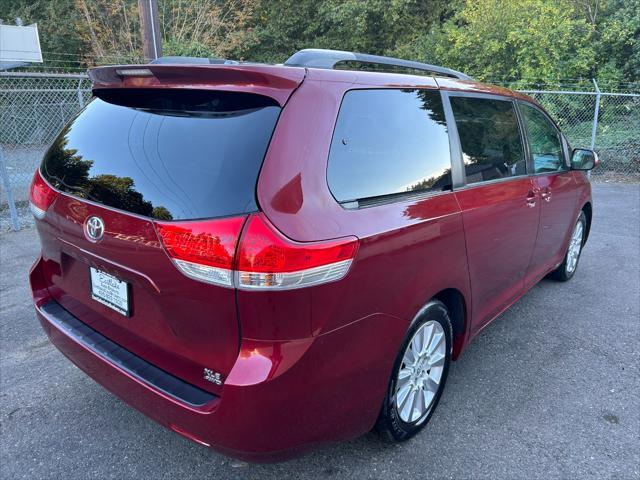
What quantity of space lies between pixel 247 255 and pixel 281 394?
1.72 ft

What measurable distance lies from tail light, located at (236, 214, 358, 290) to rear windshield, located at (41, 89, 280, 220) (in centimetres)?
10

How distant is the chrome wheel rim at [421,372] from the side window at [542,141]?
1796 millimetres

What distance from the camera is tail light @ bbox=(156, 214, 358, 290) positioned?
→ 66.2 inches

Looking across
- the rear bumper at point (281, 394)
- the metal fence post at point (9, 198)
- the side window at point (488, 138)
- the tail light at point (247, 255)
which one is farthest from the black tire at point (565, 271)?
the metal fence post at point (9, 198)

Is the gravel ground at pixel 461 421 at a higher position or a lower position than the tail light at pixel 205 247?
lower

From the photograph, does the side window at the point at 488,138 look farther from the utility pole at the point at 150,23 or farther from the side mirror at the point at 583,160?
the utility pole at the point at 150,23

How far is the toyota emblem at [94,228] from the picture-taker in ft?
6.66

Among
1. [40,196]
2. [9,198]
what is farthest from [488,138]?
[9,198]

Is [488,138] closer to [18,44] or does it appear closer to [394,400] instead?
[394,400]

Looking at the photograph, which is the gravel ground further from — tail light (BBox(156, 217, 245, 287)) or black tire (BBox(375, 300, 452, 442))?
tail light (BBox(156, 217, 245, 287))

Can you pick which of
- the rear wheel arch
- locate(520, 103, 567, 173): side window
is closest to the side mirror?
locate(520, 103, 567, 173): side window

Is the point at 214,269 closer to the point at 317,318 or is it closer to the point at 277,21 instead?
the point at 317,318

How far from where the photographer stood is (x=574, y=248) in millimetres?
4875

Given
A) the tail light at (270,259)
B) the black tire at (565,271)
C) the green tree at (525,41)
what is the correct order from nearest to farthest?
1. the tail light at (270,259)
2. the black tire at (565,271)
3. the green tree at (525,41)
